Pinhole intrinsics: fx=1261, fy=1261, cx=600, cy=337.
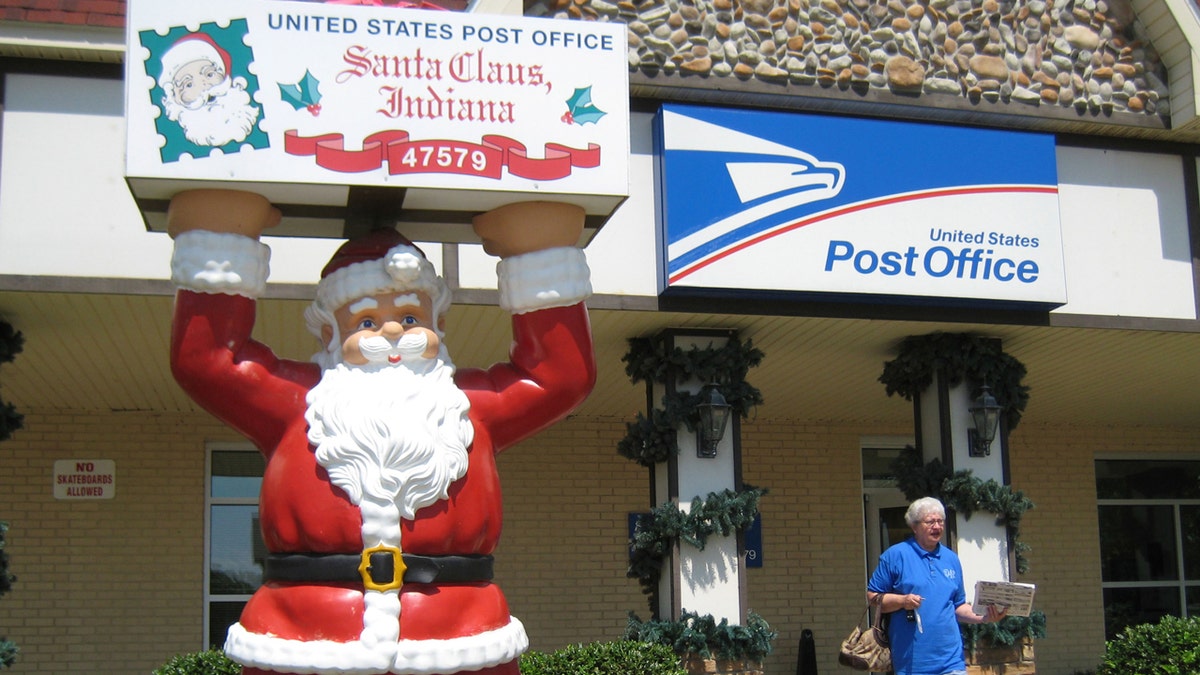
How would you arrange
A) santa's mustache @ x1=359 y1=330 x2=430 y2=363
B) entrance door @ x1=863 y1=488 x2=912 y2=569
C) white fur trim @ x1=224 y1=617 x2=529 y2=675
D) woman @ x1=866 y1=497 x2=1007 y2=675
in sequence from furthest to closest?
entrance door @ x1=863 y1=488 x2=912 y2=569
woman @ x1=866 y1=497 x2=1007 y2=675
santa's mustache @ x1=359 y1=330 x2=430 y2=363
white fur trim @ x1=224 y1=617 x2=529 y2=675

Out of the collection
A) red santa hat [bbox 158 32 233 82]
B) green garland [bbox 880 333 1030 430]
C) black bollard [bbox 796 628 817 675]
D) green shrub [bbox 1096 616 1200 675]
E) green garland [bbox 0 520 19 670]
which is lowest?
black bollard [bbox 796 628 817 675]

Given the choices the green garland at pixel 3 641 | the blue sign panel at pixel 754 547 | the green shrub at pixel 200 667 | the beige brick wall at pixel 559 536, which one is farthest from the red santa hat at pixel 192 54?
the blue sign panel at pixel 754 547

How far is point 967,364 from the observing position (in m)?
7.66

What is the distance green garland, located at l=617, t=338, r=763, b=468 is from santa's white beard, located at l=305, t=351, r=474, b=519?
3635 millimetres

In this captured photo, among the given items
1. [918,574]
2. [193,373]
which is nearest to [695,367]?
[918,574]

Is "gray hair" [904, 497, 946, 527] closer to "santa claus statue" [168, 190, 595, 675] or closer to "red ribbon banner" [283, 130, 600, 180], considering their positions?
"santa claus statue" [168, 190, 595, 675]

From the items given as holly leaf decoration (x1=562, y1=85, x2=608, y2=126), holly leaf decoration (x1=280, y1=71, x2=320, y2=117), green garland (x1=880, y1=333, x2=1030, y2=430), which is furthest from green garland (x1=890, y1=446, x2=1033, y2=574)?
holly leaf decoration (x1=280, y1=71, x2=320, y2=117)

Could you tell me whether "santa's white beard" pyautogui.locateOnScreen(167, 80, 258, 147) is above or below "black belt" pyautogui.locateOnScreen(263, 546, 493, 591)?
above

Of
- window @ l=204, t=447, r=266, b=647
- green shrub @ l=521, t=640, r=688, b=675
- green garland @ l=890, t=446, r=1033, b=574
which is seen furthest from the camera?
window @ l=204, t=447, r=266, b=647

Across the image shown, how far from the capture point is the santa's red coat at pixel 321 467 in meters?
3.44

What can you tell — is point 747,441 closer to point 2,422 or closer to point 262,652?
point 2,422

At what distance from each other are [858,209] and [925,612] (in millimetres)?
2417

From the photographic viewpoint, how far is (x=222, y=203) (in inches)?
140

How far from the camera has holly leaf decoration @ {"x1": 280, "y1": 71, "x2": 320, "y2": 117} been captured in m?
3.51
